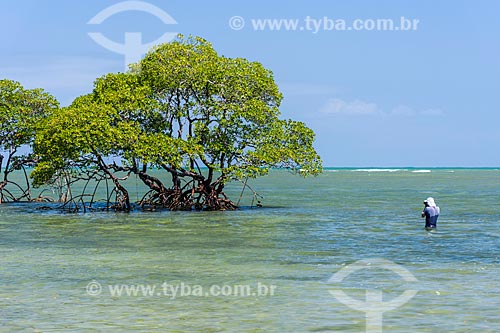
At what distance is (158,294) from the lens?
55.2 feet

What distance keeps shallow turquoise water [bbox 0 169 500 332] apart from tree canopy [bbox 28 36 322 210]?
3.81 meters

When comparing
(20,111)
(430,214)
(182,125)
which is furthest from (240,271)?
(20,111)

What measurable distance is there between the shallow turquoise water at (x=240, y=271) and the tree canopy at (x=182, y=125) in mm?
3809

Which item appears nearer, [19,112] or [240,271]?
[240,271]

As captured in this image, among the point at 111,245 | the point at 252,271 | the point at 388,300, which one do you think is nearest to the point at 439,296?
the point at 388,300

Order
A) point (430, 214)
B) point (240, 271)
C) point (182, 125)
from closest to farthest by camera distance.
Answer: point (240, 271)
point (430, 214)
point (182, 125)

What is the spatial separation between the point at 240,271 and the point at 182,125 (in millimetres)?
23308

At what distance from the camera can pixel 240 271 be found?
66.3 feet

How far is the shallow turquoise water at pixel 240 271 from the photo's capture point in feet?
46.8

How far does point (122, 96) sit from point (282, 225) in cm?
1118

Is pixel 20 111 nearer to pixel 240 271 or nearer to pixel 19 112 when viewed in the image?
pixel 19 112

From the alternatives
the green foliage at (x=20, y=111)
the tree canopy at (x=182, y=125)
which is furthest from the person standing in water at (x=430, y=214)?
the green foliage at (x=20, y=111)

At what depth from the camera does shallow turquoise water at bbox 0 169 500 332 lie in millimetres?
14258

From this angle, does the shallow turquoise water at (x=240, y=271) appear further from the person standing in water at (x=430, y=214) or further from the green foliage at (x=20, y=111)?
the green foliage at (x=20, y=111)
